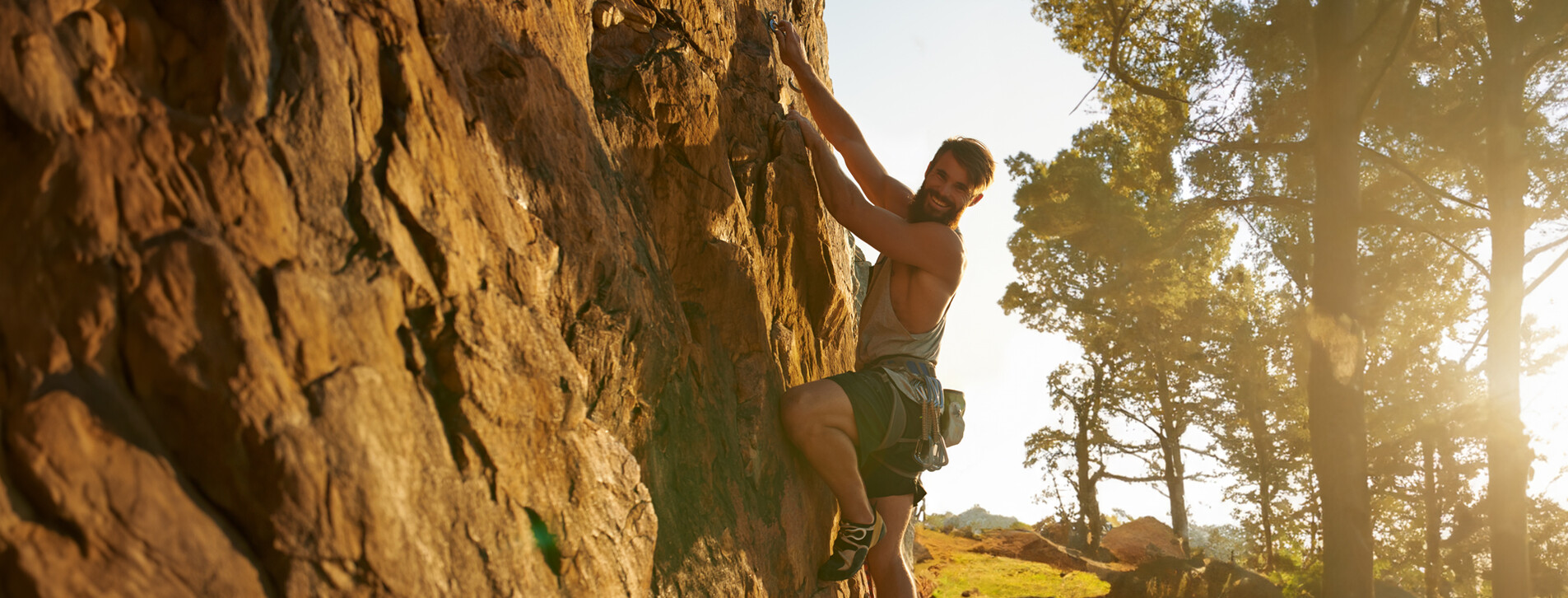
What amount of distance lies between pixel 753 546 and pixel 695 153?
1.88 m

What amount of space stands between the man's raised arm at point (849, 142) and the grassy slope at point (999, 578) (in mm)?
10313

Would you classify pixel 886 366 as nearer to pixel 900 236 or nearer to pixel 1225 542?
pixel 900 236

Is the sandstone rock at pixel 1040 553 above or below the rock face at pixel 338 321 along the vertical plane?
above

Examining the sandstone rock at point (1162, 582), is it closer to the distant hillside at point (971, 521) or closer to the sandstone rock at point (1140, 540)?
the sandstone rock at point (1140, 540)

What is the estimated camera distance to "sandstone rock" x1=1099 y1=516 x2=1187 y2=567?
71.8 feet

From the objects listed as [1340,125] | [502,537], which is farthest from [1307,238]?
[502,537]

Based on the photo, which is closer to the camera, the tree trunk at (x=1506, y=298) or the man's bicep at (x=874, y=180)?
the man's bicep at (x=874, y=180)

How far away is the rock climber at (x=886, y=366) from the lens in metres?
4.39

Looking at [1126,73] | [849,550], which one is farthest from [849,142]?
[1126,73]

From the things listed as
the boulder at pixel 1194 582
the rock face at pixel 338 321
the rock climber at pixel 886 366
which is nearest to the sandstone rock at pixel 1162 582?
the boulder at pixel 1194 582

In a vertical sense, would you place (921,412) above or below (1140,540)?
below

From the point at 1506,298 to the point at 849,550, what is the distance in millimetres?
12381

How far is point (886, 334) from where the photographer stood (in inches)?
188

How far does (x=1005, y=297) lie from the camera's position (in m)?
24.7
